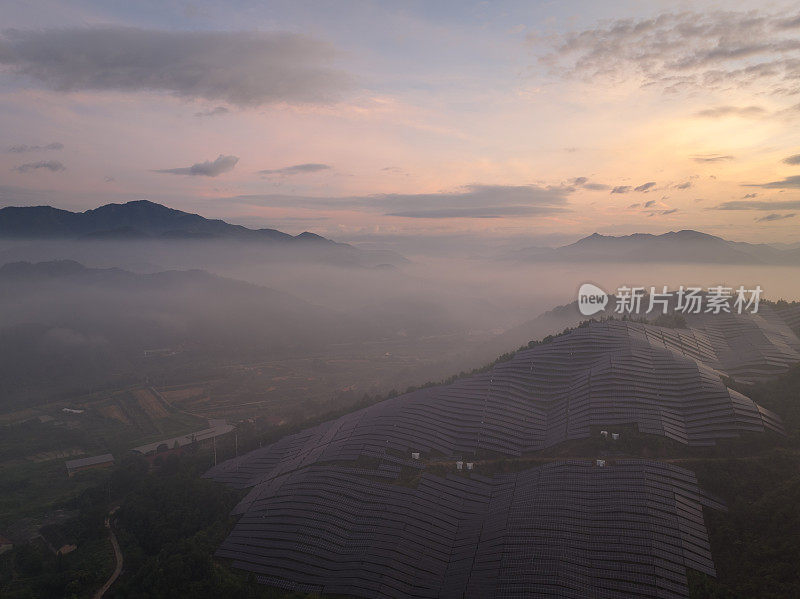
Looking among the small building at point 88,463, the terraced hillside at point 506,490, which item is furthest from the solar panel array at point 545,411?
the small building at point 88,463

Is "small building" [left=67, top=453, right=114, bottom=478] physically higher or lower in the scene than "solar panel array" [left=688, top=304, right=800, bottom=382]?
lower

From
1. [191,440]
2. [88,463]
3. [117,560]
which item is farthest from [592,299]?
[88,463]

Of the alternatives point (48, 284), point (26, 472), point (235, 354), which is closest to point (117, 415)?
point (26, 472)

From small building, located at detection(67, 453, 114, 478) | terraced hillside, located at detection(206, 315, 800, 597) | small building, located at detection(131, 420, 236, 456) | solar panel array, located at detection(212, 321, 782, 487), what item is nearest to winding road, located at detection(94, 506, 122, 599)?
terraced hillside, located at detection(206, 315, 800, 597)

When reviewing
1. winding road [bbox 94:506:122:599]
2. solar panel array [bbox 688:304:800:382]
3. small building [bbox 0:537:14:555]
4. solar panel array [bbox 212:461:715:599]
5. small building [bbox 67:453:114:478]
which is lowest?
small building [bbox 67:453:114:478]

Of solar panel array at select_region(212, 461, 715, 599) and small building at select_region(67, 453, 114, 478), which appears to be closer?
solar panel array at select_region(212, 461, 715, 599)

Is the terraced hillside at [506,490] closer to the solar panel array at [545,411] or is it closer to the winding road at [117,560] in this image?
the solar panel array at [545,411]

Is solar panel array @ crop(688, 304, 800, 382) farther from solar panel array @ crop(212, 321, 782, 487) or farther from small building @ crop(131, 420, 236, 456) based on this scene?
small building @ crop(131, 420, 236, 456)

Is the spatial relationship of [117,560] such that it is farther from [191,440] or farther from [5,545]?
[191,440]
